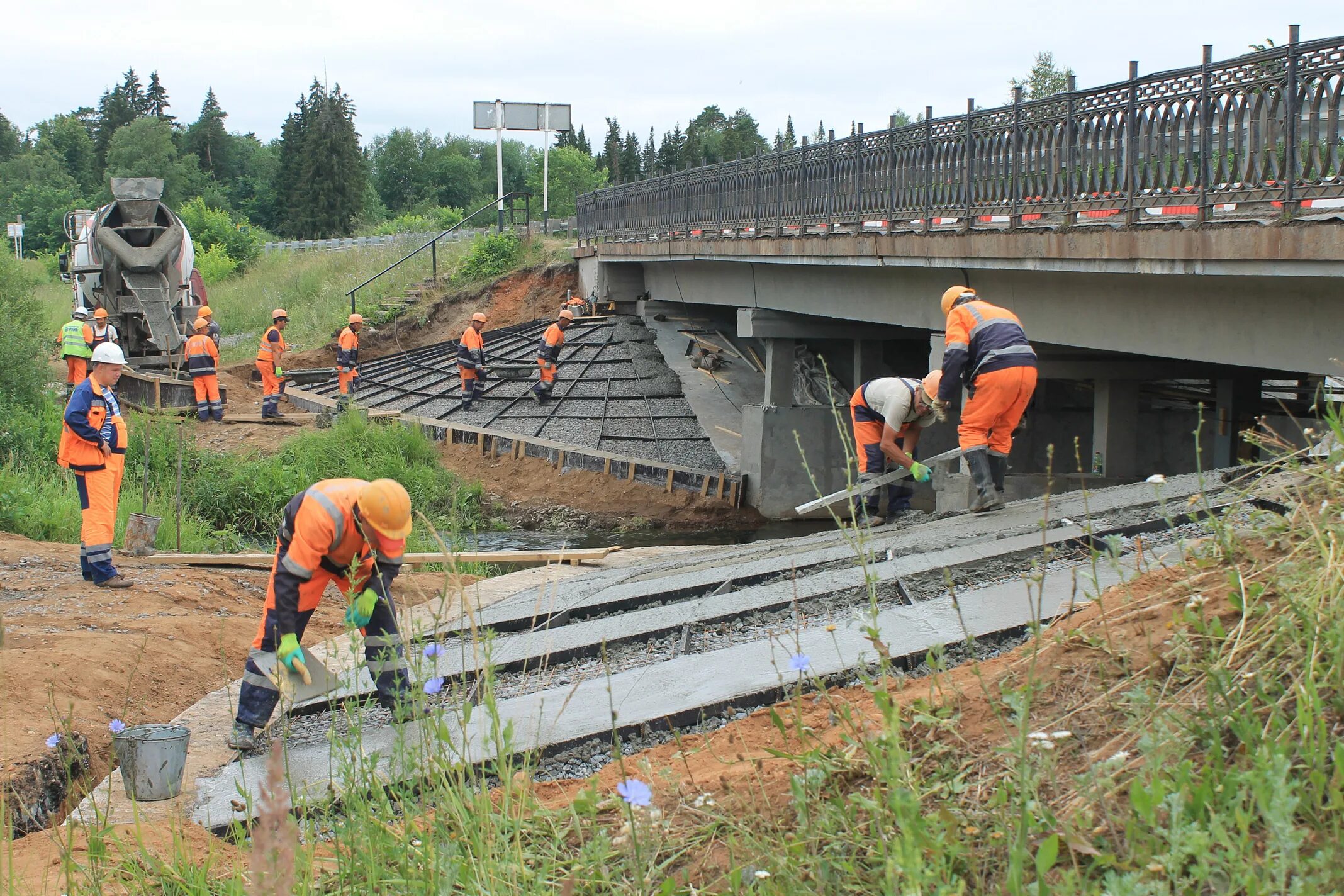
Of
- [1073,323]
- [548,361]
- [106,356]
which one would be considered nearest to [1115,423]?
[1073,323]

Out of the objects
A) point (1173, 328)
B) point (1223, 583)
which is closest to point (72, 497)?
point (1173, 328)

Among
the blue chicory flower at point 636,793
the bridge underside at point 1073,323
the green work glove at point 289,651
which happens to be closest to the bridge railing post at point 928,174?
the bridge underside at point 1073,323

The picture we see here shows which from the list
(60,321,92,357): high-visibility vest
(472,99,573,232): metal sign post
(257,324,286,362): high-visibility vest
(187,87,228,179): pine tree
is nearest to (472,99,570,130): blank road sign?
(472,99,573,232): metal sign post

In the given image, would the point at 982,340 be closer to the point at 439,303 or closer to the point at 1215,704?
the point at 1215,704

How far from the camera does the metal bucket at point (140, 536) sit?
431 inches

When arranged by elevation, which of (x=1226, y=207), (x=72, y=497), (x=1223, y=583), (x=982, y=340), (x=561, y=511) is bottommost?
(x=561, y=511)

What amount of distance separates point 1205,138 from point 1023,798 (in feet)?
23.5

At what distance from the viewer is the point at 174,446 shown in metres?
16.5

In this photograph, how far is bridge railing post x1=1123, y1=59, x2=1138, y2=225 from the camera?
8.72 m

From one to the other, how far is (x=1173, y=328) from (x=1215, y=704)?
7.08 metres

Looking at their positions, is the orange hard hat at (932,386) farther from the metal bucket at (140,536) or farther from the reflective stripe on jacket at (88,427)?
the metal bucket at (140,536)

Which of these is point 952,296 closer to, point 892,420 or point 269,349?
point 892,420

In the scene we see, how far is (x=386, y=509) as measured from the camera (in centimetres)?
505

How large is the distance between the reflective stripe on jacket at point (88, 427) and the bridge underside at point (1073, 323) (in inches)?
283
